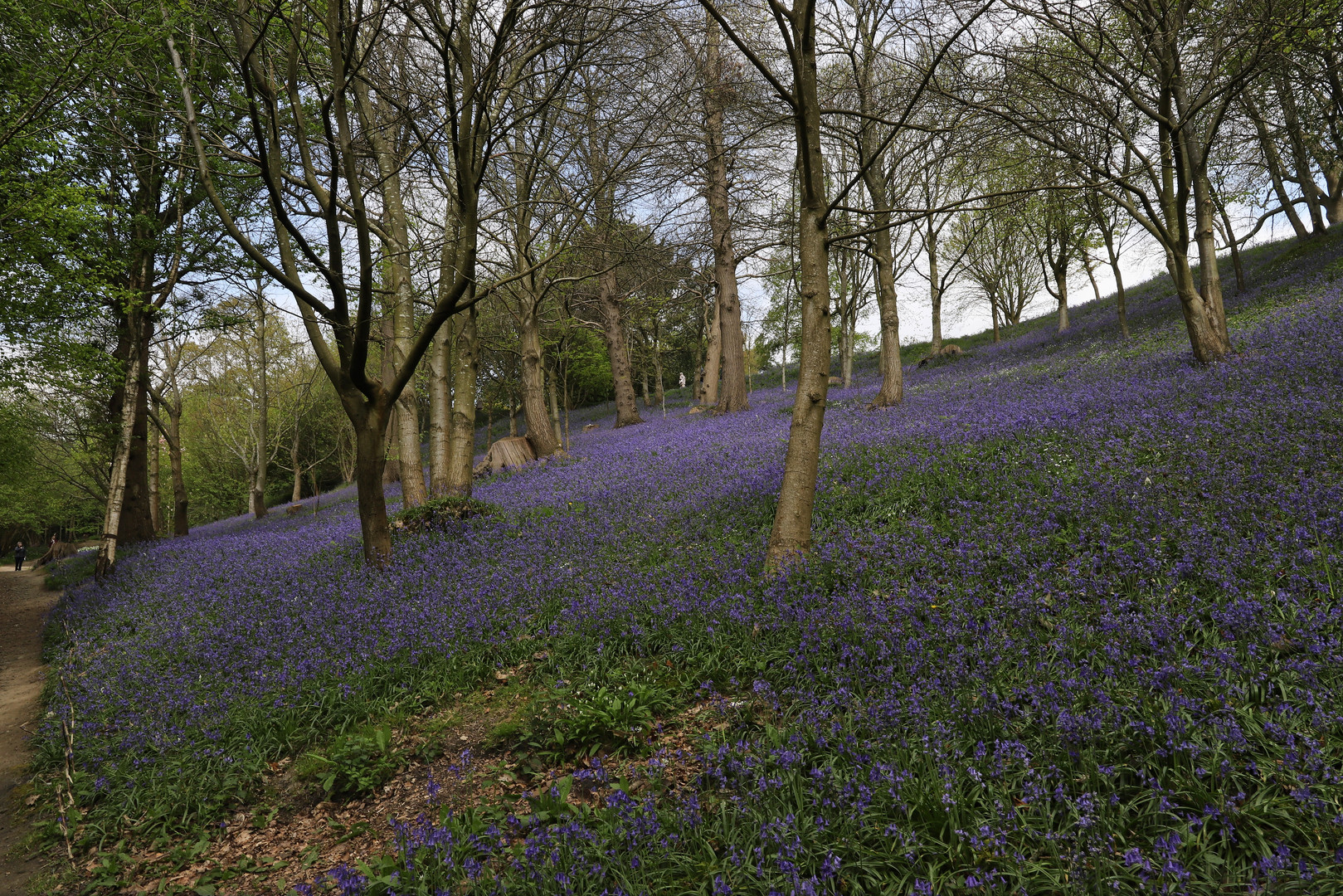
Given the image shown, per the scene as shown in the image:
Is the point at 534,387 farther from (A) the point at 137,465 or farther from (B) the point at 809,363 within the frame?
(B) the point at 809,363

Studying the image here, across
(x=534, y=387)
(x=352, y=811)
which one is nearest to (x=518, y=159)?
(x=534, y=387)

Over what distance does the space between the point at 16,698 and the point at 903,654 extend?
11819 millimetres

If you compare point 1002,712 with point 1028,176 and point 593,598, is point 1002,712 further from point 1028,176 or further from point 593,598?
point 1028,176

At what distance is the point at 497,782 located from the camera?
162 inches

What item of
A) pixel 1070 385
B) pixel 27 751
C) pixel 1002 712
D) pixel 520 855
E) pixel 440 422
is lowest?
pixel 27 751

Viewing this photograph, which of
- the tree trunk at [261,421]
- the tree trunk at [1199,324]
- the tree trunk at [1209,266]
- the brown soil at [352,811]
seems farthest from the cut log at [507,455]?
the tree trunk at [1209,266]

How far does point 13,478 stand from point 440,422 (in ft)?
111

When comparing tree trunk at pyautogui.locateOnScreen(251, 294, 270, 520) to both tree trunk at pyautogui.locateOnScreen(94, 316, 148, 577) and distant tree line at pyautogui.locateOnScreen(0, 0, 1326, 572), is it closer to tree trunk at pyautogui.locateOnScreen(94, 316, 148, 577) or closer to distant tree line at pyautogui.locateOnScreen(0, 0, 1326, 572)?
distant tree line at pyautogui.locateOnScreen(0, 0, 1326, 572)

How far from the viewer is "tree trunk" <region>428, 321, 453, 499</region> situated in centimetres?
1133

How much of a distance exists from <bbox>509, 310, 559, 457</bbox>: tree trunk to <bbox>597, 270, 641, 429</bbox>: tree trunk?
6.26 meters

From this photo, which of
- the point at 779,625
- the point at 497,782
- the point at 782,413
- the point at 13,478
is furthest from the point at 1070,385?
the point at 13,478

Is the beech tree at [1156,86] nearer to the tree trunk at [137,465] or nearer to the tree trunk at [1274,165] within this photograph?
the tree trunk at [1274,165]

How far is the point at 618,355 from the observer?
87.4ft

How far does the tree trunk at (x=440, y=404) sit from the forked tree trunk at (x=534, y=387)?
5.53 metres
